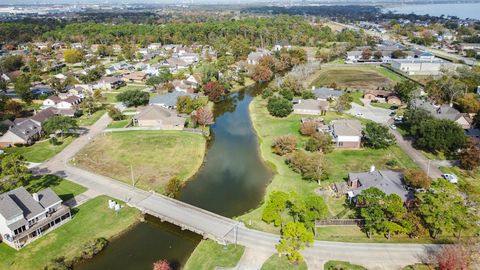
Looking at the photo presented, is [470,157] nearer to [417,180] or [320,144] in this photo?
[417,180]

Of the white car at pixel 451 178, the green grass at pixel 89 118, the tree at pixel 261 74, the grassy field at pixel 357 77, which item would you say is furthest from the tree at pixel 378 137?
the green grass at pixel 89 118

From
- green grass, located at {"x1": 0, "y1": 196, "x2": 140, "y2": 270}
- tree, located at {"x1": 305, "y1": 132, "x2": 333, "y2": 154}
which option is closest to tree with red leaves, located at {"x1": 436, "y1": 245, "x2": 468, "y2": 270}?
tree, located at {"x1": 305, "y1": 132, "x2": 333, "y2": 154}

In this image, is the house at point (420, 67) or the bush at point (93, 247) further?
→ the house at point (420, 67)

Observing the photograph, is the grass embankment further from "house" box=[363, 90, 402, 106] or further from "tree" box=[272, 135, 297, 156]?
"house" box=[363, 90, 402, 106]

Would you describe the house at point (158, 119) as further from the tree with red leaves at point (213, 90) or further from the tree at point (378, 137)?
the tree at point (378, 137)

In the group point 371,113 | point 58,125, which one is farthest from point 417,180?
point 58,125
